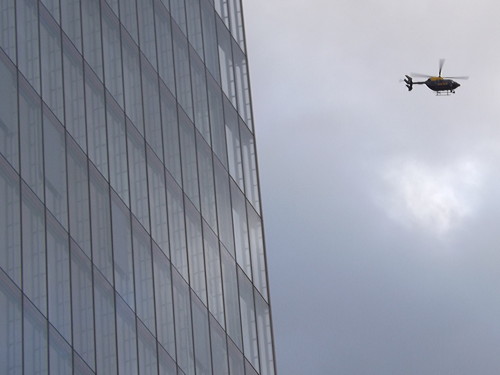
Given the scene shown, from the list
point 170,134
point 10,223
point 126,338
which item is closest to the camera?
point 10,223

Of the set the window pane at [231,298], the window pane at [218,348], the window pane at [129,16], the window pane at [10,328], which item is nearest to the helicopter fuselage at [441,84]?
the window pane at [231,298]

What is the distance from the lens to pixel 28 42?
1628 inches

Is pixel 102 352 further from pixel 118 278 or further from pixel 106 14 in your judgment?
pixel 106 14

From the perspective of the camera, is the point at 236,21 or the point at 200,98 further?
the point at 236,21

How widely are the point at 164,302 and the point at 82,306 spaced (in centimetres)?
619

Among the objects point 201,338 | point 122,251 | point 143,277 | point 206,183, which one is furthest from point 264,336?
point 122,251

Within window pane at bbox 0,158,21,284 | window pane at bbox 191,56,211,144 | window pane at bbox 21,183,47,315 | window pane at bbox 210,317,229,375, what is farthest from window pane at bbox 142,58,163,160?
window pane at bbox 0,158,21,284

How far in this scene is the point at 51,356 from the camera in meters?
38.7

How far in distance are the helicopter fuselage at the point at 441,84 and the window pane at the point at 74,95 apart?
124m

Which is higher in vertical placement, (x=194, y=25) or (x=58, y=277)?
(x=194, y=25)

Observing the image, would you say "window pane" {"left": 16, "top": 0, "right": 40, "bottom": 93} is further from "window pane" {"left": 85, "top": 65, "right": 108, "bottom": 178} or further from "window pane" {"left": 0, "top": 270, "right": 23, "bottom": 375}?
"window pane" {"left": 0, "top": 270, "right": 23, "bottom": 375}

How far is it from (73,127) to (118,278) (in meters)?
4.65

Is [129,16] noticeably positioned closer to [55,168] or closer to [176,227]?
[176,227]

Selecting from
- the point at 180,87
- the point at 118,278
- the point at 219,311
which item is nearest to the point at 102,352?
the point at 118,278
